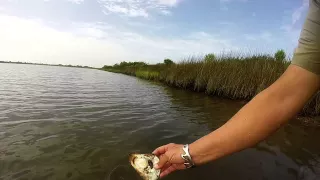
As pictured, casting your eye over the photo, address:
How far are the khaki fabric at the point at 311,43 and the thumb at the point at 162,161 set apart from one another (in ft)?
3.24

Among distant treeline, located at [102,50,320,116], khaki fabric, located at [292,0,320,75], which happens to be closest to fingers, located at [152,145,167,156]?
khaki fabric, located at [292,0,320,75]

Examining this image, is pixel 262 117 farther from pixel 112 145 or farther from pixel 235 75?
pixel 235 75

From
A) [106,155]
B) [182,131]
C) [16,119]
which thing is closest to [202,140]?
[106,155]

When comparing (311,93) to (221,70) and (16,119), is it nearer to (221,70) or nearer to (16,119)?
(16,119)

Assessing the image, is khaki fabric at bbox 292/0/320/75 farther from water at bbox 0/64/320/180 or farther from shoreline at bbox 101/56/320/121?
shoreline at bbox 101/56/320/121

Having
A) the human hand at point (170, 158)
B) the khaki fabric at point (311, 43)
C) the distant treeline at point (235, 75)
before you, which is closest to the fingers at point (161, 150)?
the human hand at point (170, 158)

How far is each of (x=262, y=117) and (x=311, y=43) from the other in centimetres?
38

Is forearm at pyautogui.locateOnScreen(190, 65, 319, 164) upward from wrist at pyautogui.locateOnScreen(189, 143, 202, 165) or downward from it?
upward

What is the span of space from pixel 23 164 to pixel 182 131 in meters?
2.96

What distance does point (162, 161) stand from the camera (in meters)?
1.68

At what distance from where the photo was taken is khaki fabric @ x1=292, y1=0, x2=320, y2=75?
0.99 m

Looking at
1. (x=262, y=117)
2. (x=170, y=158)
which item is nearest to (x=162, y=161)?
(x=170, y=158)

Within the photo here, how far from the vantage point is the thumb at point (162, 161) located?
1.65 meters

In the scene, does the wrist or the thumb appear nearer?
the wrist
